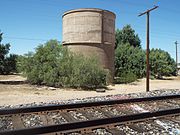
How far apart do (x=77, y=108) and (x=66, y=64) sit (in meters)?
14.5

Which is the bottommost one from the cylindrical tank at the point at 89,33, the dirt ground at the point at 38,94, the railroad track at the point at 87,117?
the dirt ground at the point at 38,94

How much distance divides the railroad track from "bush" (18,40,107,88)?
12295 millimetres

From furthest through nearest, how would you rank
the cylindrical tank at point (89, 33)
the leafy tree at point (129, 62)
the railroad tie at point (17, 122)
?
the leafy tree at point (129, 62) < the cylindrical tank at point (89, 33) < the railroad tie at point (17, 122)

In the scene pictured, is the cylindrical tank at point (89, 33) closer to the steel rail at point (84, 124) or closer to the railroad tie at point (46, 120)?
the railroad tie at point (46, 120)

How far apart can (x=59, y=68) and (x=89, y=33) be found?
652 centimetres

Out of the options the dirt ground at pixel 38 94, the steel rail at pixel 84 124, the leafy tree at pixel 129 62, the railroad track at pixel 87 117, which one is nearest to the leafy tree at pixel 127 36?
the leafy tree at pixel 129 62

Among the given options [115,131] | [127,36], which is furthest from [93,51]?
[127,36]

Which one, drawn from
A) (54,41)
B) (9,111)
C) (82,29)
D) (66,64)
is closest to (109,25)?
(82,29)

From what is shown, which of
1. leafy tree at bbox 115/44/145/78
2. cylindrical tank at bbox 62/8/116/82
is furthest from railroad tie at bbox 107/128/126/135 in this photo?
leafy tree at bbox 115/44/145/78

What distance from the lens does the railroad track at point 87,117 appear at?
5.40 metres

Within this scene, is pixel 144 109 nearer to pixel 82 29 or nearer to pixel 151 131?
pixel 151 131

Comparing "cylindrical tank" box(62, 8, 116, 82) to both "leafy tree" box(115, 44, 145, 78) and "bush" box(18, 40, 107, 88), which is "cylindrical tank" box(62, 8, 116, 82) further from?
"leafy tree" box(115, 44, 145, 78)

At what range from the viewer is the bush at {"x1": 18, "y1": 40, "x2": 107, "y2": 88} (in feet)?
72.9

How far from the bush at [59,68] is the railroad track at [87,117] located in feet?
40.3
